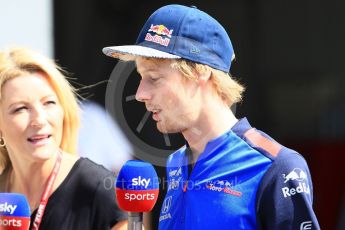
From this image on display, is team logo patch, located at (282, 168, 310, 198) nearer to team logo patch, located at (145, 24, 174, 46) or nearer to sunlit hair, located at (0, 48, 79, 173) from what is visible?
team logo patch, located at (145, 24, 174, 46)

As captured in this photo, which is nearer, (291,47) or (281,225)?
(281,225)

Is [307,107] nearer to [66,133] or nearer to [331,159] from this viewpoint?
[331,159]

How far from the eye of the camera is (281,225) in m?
2.17

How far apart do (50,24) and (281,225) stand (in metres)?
3.37

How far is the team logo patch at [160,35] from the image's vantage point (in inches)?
95.2

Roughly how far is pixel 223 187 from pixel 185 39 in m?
0.46

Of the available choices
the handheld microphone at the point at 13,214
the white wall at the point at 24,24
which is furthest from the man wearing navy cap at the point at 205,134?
the white wall at the point at 24,24

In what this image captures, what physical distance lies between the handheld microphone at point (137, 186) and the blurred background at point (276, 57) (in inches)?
111

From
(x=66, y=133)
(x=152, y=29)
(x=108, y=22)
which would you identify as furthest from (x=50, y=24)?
(x=152, y=29)

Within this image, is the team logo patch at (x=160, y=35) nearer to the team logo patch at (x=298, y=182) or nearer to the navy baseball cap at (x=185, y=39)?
the navy baseball cap at (x=185, y=39)

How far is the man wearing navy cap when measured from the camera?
2.21m

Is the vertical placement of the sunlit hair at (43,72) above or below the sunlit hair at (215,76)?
below

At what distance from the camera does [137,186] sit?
233 centimetres

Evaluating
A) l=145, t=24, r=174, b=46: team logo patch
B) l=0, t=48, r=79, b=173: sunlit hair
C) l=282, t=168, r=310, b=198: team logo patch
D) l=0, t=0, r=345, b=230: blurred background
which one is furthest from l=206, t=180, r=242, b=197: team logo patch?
l=0, t=0, r=345, b=230: blurred background
